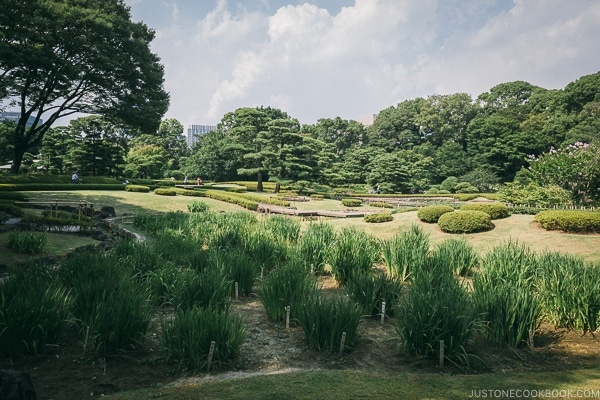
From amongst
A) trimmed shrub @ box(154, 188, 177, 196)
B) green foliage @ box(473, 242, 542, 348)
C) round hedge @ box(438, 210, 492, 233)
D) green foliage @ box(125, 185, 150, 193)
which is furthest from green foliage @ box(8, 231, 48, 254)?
green foliage @ box(125, 185, 150, 193)

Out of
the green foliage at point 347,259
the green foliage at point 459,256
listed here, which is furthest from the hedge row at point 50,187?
the green foliage at point 459,256

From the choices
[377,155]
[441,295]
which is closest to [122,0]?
[441,295]

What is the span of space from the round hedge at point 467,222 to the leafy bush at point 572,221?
6.04ft

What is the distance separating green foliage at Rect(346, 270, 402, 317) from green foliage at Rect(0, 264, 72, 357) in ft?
13.9

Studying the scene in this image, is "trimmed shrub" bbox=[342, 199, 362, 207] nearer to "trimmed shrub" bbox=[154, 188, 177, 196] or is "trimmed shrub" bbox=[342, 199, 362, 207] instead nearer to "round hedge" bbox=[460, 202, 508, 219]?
"trimmed shrub" bbox=[154, 188, 177, 196]

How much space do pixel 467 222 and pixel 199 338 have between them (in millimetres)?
12742

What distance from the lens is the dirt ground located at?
13.9ft

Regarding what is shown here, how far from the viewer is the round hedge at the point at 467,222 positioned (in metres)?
14.5

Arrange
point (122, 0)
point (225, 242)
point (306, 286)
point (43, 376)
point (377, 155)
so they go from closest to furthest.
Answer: point (43, 376) < point (306, 286) < point (225, 242) < point (122, 0) < point (377, 155)

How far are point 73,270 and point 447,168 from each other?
52336 mm

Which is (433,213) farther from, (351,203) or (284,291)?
(351,203)

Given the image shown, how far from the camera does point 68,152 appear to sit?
42938 millimetres

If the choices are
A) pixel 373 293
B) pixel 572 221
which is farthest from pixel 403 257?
pixel 572 221

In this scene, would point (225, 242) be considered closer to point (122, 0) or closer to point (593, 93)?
point (122, 0)
